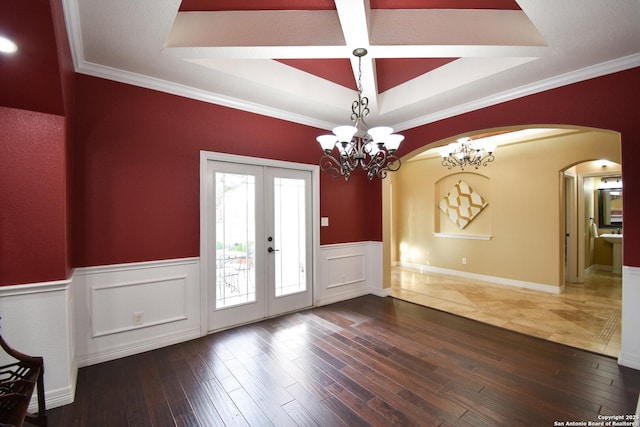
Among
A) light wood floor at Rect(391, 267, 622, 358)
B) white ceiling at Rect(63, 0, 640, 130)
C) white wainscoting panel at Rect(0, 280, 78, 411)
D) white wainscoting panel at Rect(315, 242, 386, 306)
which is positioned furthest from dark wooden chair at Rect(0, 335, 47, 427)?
light wood floor at Rect(391, 267, 622, 358)

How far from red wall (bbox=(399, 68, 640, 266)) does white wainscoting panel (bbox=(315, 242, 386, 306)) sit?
2.60 meters

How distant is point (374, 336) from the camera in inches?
123

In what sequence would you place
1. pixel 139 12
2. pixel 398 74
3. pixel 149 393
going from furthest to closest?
pixel 398 74
pixel 149 393
pixel 139 12

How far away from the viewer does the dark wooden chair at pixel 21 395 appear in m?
1.30

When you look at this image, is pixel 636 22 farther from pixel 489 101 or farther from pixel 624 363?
pixel 624 363

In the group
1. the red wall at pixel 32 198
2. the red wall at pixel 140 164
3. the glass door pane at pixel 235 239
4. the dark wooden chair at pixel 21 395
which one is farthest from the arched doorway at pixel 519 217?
the dark wooden chair at pixel 21 395

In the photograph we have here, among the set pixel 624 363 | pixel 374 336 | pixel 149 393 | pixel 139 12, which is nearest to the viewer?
pixel 139 12

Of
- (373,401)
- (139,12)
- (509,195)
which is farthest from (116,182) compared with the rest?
(509,195)

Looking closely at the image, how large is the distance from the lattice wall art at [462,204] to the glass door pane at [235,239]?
4712 mm

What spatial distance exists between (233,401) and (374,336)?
1.67m

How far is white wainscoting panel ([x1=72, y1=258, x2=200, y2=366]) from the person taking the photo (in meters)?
2.53

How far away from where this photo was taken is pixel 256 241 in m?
3.57

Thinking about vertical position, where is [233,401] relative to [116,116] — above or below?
below

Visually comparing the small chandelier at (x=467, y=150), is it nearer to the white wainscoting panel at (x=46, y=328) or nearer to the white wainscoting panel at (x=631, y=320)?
the white wainscoting panel at (x=631, y=320)
